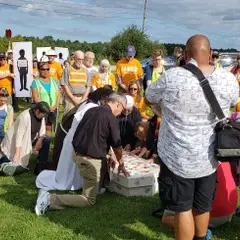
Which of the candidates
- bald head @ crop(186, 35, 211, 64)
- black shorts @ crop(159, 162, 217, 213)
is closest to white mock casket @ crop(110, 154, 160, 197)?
black shorts @ crop(159, 162, 217, 213)

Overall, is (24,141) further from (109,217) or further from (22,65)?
(22,65)

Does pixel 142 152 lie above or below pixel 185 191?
below

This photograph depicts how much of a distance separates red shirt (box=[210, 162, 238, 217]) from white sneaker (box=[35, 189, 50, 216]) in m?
1.80

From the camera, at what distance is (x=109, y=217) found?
475 centimetres

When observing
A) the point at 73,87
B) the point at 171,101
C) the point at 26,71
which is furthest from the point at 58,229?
the point at 26,71

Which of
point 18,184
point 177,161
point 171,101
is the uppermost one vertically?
point 171,101

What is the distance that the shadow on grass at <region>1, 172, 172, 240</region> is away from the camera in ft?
14.1

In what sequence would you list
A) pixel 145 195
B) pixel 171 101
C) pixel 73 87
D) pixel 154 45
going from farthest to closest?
pixel 154 45
pixel 73 87
pixel 145 195
pixel 171 101

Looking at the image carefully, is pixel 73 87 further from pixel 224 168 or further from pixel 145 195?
pixel 224 168

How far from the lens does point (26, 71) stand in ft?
37.3

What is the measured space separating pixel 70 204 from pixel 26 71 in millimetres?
7077

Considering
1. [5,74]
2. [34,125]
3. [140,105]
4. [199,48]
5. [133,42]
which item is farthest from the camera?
[133,42]

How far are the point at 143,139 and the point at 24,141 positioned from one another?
6.05ft

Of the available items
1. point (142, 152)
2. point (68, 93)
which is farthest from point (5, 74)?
point (142, 152)
